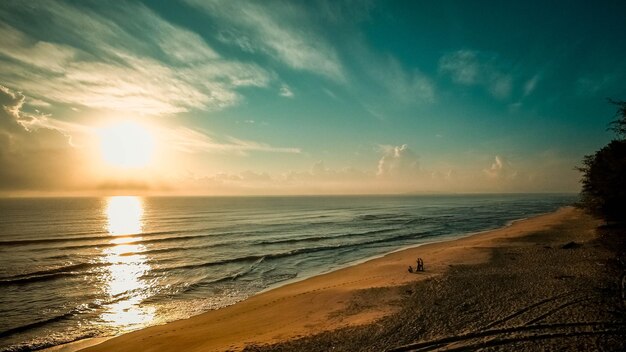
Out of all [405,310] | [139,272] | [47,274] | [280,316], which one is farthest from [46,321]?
[405,310]

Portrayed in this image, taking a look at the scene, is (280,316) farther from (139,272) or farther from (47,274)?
(47,274)

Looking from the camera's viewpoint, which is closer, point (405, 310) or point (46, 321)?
point (405, 310)

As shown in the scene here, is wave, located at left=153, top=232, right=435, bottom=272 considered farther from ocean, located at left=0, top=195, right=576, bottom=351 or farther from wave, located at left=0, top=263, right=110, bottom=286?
wave, located at left=0, top=263, right=110, bottom=286

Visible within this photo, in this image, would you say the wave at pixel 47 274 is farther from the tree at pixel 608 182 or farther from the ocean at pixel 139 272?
the tree at pixel 608 182

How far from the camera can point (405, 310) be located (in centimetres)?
1302

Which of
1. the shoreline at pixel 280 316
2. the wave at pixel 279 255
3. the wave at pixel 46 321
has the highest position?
the shoreline at pixel 280 316

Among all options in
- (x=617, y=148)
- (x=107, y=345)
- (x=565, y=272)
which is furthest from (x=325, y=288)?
(x=617, y=148)

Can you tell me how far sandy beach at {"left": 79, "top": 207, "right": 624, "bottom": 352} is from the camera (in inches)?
412

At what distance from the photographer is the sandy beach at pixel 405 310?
10.5 m

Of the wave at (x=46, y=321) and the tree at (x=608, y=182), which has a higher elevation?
the tree at (x=608, y=182)

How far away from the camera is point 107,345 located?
13180 mm

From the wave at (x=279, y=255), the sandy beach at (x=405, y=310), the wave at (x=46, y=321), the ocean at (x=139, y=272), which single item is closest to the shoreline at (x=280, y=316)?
the sandy beach at (x=405, y=310)

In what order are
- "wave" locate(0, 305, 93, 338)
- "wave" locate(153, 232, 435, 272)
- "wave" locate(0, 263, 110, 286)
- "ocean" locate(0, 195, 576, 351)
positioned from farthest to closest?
"wave" locate(153, 232, 435, 272) → "wave" locate(0, 263, 110, 286) → "ocean" locate(0, 195, 576, 351) → "wave" locate(0, 305, 93, 338)

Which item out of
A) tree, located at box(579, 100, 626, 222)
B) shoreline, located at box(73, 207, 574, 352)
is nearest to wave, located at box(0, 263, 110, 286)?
shoreline, located at box(73, 207, 574, 352)
